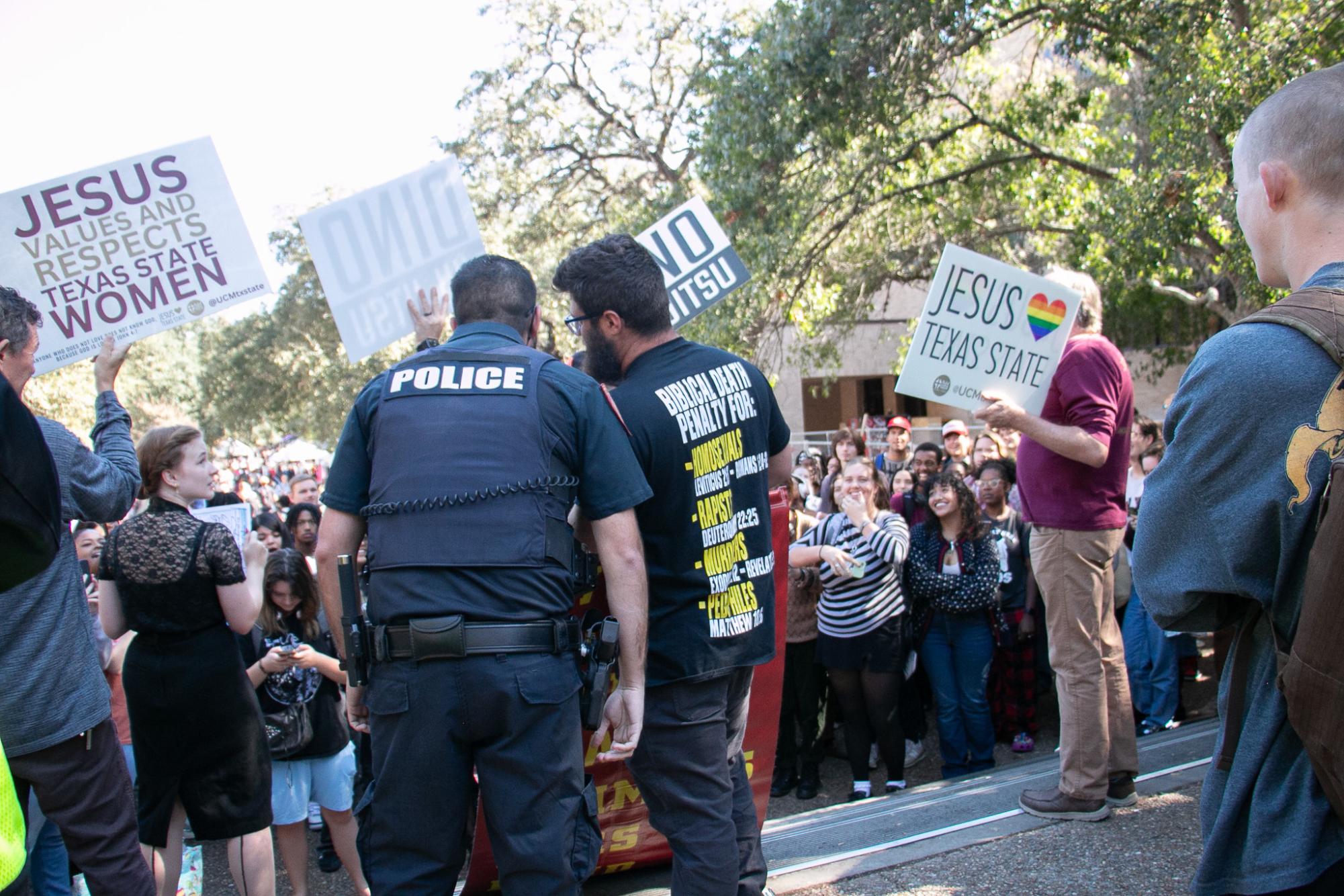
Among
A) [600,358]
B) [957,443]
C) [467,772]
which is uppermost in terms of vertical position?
[600,358]

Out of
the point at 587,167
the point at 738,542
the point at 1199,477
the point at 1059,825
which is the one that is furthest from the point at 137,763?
the point at 587,167

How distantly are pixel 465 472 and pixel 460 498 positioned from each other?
0.07m

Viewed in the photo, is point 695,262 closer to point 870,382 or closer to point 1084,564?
point 1084,564

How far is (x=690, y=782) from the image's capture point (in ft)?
9.56

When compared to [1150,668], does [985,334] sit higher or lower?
higher

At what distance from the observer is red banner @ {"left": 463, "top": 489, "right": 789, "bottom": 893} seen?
11.4 feet

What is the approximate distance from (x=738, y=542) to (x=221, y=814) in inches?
83.0

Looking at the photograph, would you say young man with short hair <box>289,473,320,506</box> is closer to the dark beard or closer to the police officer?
the dark beard

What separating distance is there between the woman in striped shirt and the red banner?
6.79ft

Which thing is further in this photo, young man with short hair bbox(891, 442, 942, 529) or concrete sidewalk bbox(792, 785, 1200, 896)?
young man with short hair bbox(891, 442, 942, 529)

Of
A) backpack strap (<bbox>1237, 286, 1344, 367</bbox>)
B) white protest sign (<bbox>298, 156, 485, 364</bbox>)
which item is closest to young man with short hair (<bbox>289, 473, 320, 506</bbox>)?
white protest sign (<bbox>298, 156, 485, 364</bbox>)

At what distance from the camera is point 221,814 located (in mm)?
3684

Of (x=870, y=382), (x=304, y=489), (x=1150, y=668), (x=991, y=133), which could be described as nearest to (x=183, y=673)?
(x=304, y=489)

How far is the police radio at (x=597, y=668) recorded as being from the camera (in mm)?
2707
